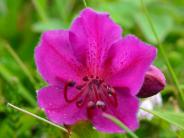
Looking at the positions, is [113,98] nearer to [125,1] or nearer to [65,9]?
[125,1]

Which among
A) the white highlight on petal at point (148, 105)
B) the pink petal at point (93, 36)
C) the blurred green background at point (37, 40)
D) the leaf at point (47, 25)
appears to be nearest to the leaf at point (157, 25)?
the blurred green background at point (37, 40)

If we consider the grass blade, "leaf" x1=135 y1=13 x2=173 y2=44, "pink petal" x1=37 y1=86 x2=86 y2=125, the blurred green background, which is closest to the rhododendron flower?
"pink petal" x1=37 y1=86 x2=86 y2=125

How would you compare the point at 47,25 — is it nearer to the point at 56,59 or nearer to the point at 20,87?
the point at 20,87

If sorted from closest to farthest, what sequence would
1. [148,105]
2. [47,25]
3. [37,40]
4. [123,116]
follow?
[123,116], [148,105], [47,25], [37,40]

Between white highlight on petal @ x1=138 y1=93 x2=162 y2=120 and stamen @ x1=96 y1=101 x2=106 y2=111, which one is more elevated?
stamen @ x1=96 y1=101 x2=106 y2=111

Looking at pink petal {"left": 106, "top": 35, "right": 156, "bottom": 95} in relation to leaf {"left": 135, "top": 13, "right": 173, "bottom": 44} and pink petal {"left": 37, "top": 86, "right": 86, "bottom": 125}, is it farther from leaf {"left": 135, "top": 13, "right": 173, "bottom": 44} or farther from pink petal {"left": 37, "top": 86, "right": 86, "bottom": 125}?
leaf {"left": 135, "top": 13, "right": 173, "bottom": 44}

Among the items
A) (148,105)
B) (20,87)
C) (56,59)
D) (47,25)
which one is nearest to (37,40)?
(47,25)

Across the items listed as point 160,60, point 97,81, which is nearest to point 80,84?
point 97,81
